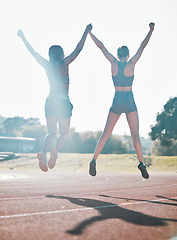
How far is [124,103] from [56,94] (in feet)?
4.79

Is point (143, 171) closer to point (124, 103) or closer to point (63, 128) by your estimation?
point (124, 103)

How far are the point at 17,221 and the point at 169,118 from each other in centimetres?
4809

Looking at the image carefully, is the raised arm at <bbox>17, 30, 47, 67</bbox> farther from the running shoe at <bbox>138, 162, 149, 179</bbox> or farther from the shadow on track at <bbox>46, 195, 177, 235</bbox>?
the shadow on track at <bbox>46, 195, 177, 235</bbox>

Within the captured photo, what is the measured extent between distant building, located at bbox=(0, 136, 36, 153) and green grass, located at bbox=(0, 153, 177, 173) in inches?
768

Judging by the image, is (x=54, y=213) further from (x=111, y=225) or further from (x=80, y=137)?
(x=80, y=137)

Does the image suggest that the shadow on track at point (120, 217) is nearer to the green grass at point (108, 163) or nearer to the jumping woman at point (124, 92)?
the jumping woman at point (124, 92)

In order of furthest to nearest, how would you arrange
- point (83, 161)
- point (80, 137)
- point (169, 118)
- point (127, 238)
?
point (80, 137), point (83, 161), point (169, 118), point (127, 238)

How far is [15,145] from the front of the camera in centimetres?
8669

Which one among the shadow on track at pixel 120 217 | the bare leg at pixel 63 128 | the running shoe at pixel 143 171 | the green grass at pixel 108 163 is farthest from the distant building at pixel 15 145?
the shadow on track at pixel 120 217

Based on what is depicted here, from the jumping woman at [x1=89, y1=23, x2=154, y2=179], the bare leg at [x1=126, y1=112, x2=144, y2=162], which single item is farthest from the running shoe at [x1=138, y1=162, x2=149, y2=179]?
the bare leg at [x1=126, y1=112, x2=144, y2=162]

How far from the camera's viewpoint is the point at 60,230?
10.6 feet

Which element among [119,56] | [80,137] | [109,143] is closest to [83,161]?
[109,143]

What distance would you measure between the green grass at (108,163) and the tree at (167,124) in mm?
3623

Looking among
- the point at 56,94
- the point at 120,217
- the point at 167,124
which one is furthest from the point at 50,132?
the point at 167,124
